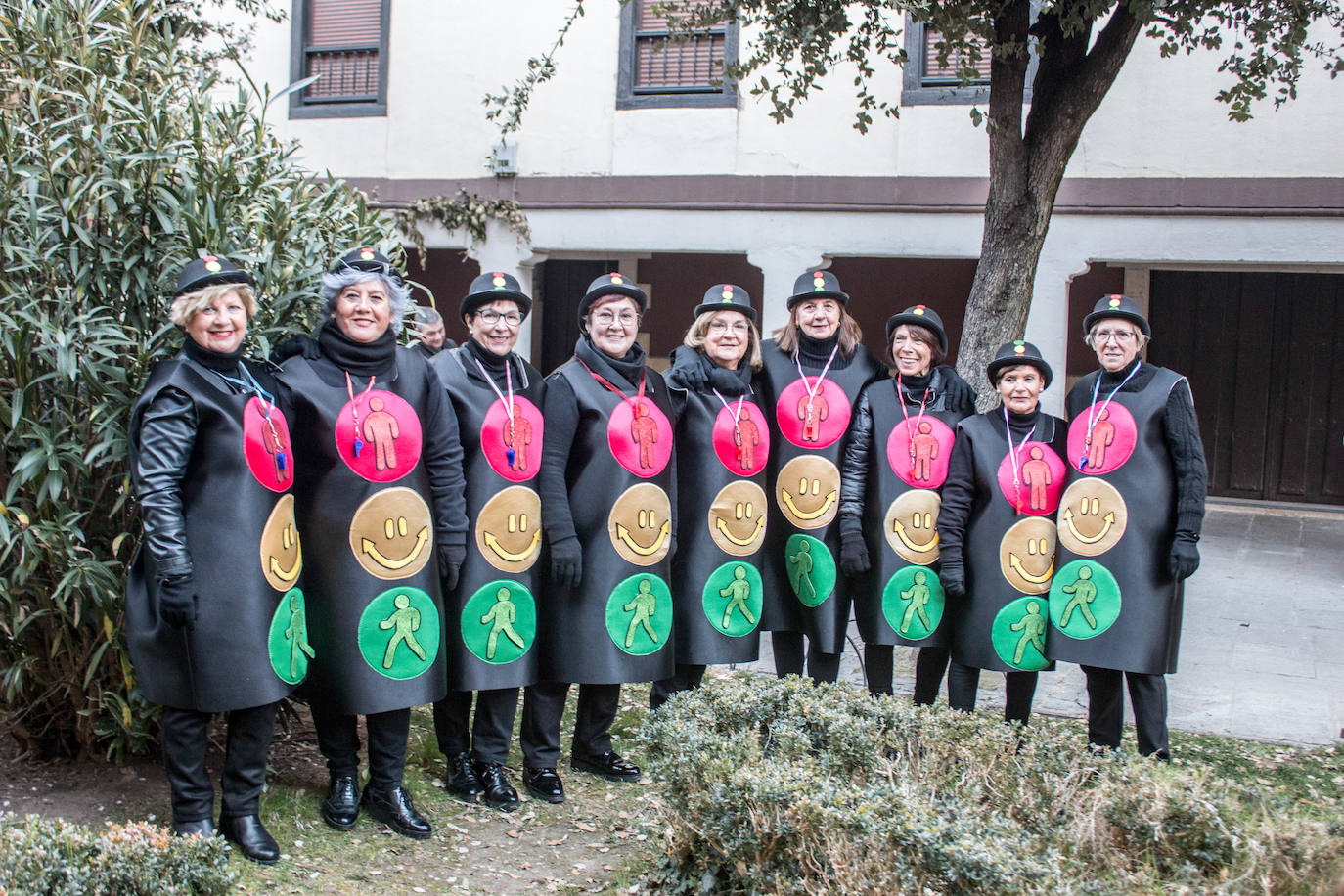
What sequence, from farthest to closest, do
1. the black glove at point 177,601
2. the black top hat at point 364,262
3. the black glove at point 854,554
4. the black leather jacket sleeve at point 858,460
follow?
the black leather jacket sleeve at point 858,460
the black glove at point 854,554
the black top hat at point 364,262
the black glove at point 177,601

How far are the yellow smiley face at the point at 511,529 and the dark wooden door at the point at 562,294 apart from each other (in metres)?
→ 10.5

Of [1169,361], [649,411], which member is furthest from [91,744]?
[1169,361]

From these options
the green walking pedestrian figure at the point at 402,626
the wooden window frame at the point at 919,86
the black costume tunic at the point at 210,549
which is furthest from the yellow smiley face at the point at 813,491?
the wooden window frame at the point at 919,86

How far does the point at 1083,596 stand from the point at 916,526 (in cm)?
70

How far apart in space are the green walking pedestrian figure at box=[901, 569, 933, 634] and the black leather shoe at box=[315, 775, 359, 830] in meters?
2.26

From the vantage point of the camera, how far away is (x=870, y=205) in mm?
11430

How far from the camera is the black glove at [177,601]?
380 centimetres

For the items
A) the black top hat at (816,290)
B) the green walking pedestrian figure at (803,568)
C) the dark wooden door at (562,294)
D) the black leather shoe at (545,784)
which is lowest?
the black leather shoe at (545,784)

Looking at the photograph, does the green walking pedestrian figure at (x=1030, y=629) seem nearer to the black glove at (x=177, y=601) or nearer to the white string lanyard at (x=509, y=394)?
the white string lanyard at (x=509, y=394)

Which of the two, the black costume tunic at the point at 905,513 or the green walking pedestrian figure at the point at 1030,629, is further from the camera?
the black costume tunic at the point at 905,513

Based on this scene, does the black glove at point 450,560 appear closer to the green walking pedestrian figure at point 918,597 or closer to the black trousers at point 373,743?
the black trousers at point 373,743

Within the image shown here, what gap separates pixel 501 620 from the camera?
4.75m

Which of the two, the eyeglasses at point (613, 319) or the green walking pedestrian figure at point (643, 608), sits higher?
the eyeglasses at point (613, 319)

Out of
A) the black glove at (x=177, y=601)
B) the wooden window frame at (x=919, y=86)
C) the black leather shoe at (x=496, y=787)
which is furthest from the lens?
the wooden window frame at (x=919, y=86)
